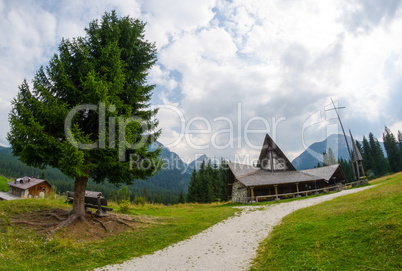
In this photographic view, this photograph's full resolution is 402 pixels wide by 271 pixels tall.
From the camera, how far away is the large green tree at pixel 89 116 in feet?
31.4

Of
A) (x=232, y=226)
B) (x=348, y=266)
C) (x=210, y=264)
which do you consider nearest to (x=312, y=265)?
(x=348, y=266)

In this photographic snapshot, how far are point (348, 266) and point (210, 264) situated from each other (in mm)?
3911

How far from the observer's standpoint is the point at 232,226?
498 inches

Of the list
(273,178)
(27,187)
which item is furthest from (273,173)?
(27,187)

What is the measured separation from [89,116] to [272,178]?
85.0 ft

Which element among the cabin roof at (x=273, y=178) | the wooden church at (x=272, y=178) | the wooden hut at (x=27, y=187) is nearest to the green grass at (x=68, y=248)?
the wooden church at (x=272, y=178)

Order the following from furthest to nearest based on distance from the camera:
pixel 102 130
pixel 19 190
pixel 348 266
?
pixel 19 190, pixel 102 130, pixel 348 266

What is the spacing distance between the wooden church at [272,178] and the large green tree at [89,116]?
62.6ft

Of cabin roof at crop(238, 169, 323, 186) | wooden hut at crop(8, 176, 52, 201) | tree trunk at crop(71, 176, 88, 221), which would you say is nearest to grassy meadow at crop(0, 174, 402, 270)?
tree trunk at crop(71, 176, 88, 221)

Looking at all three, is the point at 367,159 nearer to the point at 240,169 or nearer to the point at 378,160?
the point at 378,160

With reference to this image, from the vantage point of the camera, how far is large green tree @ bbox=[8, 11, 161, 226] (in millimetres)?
9586

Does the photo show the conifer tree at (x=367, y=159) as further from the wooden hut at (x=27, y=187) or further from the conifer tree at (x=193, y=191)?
the wooden hut at (x=27, y=187)

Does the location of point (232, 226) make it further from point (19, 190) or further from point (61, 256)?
point (19, 190)

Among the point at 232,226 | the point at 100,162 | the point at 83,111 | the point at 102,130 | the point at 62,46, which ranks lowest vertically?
the point at 232,226
